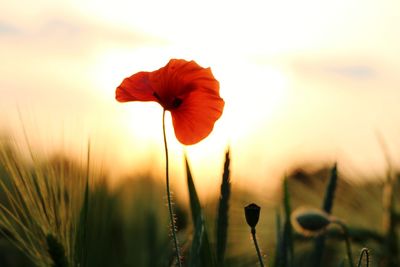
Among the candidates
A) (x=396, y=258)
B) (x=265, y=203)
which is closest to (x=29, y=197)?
(x=396, y=258)

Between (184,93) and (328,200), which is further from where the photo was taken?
(328,200)

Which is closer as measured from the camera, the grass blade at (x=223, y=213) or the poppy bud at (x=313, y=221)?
the grass blade at (x=223, y=213)

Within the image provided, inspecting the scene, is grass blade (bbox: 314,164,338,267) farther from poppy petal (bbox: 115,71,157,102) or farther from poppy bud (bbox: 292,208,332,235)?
poppy petal (bbox: 115,71,157,102)

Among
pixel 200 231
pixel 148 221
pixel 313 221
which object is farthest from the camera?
pixel 148 221

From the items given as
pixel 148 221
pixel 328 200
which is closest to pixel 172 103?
pixel 328 200

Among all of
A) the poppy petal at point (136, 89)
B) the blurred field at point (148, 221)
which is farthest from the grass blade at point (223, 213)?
the poppy petal at point (136, 89)

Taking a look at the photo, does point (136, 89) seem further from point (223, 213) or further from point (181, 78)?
point (223, 213)

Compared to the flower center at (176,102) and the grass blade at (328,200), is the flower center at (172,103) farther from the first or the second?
the grass blade at (328,200)

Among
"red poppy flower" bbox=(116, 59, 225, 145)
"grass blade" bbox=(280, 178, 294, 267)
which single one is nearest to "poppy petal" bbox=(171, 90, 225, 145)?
"red poppy flower" bbox=(116, 59, 225, 145)
